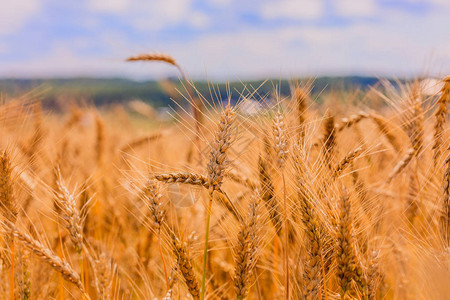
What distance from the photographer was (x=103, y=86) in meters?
104

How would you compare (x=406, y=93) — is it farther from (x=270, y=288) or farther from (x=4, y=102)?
(x=4, y=102)

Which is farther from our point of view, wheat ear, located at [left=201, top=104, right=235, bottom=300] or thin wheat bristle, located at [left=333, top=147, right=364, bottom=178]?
thin wheat bristle, located at [left=333, top=147, right=364, bottom=178]

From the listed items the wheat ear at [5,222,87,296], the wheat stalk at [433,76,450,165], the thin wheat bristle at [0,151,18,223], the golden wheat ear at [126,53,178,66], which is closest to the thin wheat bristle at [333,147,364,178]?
the wheat stalk at [433,76,450,165]

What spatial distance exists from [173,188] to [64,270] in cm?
60

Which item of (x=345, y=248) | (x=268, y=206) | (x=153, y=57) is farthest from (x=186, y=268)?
(x=153, y=57)

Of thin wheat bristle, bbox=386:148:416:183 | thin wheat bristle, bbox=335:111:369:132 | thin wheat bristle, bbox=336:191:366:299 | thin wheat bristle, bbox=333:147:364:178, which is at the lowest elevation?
thin wheat bristle, bbox=336:191:366:299

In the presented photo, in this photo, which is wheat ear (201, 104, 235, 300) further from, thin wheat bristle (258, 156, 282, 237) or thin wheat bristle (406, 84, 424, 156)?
thin wheat bristle (406, 84, 424, 156)

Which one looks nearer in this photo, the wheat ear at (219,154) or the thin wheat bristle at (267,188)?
the wheat ear at (219,154)

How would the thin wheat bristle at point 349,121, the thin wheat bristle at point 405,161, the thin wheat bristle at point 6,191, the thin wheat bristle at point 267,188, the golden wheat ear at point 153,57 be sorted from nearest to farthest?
the thin wheat bristle at point 6,191 < the thin wheat bristle at point 267,188 < the thin wheat bristle at point 405,161 < the thin wheat bristle at point 349,121 < the golden wheat ear at point 153,57

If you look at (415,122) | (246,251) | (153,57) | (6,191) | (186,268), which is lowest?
(186,268)

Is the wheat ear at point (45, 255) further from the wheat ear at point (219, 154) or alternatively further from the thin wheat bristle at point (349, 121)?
the thin wheat bristle at point (349, 121)

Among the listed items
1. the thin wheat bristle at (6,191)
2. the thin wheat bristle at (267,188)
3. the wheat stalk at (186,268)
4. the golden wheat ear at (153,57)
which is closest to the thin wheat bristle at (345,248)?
the thin wheat bristle at (267,188)

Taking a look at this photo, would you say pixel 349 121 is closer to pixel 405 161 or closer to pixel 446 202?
pixel 405 161

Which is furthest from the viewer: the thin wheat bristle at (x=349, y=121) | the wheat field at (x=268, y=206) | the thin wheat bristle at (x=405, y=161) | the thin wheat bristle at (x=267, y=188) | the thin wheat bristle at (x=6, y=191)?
the thin wheat bristle at (x=349, y=121)
